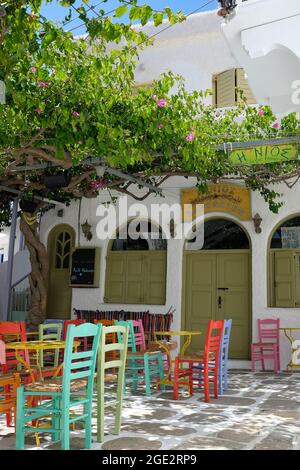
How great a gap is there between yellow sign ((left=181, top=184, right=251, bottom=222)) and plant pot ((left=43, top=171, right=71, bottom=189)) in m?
2.82

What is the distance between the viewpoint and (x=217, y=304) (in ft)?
32.4

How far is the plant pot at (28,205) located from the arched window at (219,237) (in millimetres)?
3219

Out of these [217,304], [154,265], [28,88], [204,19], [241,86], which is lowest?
[217,304]

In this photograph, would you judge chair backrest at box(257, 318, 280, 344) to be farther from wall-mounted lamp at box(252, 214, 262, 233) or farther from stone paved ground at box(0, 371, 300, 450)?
stone paved ground at box(0, 371, 300, 450)

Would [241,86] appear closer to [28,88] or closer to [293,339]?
[293,339]

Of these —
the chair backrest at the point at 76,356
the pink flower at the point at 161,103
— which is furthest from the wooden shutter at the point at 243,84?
the chair backrest at the point at 76,356

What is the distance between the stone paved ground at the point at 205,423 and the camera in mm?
4031

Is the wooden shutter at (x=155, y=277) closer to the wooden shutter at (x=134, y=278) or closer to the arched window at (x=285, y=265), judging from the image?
the wooden shutter at (x=134, y=278)

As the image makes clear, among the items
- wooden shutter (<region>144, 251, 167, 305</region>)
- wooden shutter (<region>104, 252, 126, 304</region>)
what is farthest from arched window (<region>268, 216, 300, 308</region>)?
wooden shutter (<region>104, 252, 126, 304</region>)

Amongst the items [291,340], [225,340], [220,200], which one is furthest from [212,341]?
[220,200]

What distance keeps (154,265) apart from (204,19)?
5.47 meters

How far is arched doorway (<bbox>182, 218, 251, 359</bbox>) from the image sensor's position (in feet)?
31.7
